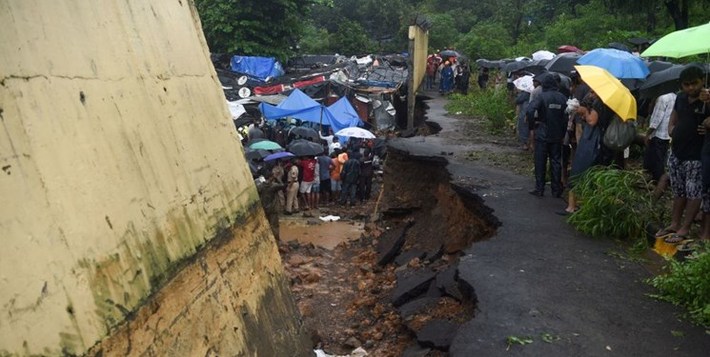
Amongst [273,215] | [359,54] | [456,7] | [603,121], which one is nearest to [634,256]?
[603,121]

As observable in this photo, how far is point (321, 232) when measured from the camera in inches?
510

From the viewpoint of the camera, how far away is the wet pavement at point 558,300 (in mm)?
4449

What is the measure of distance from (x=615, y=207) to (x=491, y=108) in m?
8.87

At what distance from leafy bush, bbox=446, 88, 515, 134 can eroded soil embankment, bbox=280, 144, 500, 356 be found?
3.60 m

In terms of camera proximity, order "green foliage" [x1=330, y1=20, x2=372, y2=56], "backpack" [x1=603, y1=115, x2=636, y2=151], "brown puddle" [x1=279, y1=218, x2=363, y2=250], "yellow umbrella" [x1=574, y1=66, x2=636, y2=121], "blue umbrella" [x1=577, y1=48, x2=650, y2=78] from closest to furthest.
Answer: "yellow umbrella" [x1=574, y1=66, x2=636, y2=121]
"backpack" [x1=603, y1=115, x2=636, y2=151]
"blue umbrella" [x1=577, y1=48, x2=650, y2=78]
"brown puddle" [x1=279, y1=218, x2=363, y2=250]
"green foliage" [x1=330, y1=20, x2=372, y2=56]

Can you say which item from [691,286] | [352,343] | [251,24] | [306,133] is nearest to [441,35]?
[251,24]

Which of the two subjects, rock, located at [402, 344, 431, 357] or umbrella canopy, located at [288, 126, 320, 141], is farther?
umbrella canopy, located at [288, 126, 320, 141]

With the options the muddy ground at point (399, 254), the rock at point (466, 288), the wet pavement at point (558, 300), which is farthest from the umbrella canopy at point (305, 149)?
the rock at point (466, 288)

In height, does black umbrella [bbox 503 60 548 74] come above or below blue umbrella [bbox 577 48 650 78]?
below

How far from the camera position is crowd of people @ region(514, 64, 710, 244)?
18.7 feet

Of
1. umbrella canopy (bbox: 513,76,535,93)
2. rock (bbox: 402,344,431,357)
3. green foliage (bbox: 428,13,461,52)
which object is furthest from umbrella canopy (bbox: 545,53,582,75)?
green foliage (bbox: 428,13,461,52)

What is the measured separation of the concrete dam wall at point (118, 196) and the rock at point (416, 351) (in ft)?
3.58

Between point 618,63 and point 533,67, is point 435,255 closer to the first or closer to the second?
point 618,63

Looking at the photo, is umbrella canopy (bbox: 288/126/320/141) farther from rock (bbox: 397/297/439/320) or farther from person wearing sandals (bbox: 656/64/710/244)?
person wearing sandals (bbox: 656/64/710/244)
